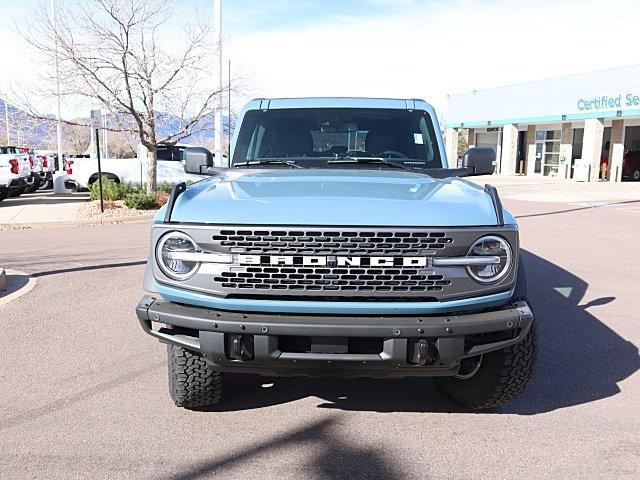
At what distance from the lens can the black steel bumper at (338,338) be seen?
2861 mm

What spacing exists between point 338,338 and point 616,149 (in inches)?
1296

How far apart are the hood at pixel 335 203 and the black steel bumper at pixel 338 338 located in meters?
0.47

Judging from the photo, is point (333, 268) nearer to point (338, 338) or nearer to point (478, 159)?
point (338, 338)

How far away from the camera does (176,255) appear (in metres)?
3.07

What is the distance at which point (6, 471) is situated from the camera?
2.99 metres

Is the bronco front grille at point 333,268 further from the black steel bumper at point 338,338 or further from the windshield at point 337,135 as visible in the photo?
the windshield at point 337,135

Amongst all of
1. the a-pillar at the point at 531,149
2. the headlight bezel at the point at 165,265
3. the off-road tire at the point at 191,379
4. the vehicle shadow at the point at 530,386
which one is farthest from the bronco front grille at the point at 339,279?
the a-pillar at the point at 531,149

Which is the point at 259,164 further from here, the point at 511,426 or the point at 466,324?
the point at 511,426

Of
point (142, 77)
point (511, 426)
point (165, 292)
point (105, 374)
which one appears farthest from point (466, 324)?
point (142, 77)

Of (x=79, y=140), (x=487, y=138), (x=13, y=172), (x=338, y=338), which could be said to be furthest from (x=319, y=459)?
(x=79, y=140)

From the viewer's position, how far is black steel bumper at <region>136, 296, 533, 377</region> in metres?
2.86

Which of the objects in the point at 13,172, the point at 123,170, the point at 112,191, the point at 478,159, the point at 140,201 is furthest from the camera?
the point at 123,170

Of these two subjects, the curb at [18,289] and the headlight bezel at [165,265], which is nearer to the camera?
the headlight bezel at [165,265]

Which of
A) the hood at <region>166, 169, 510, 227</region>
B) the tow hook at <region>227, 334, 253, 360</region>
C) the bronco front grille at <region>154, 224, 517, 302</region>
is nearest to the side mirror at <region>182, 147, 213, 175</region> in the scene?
the hood at <region>166, 169, 510, 227</region>
